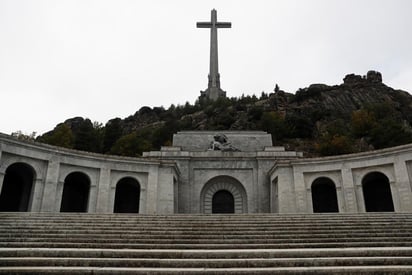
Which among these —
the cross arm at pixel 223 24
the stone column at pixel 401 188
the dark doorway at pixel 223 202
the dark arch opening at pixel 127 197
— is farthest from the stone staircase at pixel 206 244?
the cross arm at pixel 223 24

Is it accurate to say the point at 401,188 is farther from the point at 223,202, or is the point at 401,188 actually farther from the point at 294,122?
the point at 294,122

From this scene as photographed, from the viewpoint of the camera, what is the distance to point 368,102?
274 ft

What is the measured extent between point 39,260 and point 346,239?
361 inches

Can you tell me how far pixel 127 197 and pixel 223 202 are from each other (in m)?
7.47

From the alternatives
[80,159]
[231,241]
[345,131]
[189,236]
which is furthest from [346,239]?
[345,131]

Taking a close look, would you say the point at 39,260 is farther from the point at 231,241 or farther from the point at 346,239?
the point at 346,239

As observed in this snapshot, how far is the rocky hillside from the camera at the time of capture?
5328cm

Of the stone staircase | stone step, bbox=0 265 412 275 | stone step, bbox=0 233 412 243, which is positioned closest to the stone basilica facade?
the stone staircase

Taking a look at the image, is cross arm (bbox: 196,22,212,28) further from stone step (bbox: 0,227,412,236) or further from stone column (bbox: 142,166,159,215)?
stone step (bbox: 0,227,412,236)

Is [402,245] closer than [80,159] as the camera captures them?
Yes

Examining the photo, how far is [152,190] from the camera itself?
25.0m

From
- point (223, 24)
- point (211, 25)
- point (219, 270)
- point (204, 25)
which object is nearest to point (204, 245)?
point (219, 270)

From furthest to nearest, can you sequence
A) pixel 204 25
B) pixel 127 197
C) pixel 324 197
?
pixel 204 25
pixel 127 197
pixel 324 197

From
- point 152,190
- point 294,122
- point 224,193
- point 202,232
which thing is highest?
point 294,122
